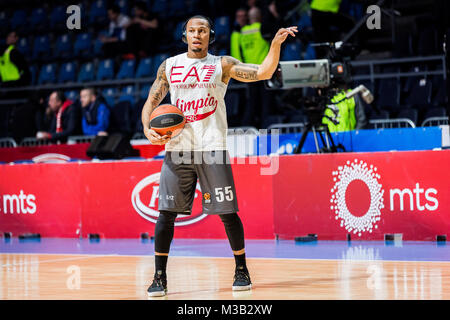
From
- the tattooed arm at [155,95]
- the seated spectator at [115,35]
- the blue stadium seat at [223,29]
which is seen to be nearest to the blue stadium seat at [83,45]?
the seated spectator at [115,35]

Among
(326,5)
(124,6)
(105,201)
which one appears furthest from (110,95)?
(105,201)

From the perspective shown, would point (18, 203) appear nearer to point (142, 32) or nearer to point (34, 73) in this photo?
point (142, 32)

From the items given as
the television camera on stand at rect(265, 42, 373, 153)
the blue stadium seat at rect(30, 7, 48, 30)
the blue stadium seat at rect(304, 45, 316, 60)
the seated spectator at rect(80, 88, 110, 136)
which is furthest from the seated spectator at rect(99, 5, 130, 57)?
the television camera on stand at rect(265, 42, 373, 153)

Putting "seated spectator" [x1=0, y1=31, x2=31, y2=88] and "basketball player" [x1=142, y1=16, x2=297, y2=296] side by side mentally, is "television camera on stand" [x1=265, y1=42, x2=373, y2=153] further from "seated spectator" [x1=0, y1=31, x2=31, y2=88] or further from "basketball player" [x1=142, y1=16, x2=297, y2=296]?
"seated spectator" [x1=0, y1=31, x2=31, y2=88]

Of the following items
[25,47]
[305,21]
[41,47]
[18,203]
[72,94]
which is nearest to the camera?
[18,203]

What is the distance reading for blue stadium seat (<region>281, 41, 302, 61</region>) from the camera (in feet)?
51.1

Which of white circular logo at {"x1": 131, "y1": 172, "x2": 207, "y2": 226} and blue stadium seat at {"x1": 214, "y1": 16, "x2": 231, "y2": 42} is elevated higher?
blue stadium seat at {"x1": 214, "y1": 16, "x2": 231, "y2": 42}

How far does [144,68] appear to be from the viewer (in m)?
18.2

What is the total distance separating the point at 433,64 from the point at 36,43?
11630 mm

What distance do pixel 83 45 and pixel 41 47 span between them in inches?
59.4

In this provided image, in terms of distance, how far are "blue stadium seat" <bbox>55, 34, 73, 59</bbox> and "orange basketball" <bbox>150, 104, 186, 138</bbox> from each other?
15.3m

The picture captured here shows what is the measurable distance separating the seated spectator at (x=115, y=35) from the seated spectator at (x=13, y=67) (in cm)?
215

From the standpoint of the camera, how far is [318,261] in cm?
801

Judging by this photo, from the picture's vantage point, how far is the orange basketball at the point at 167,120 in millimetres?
5996
